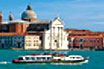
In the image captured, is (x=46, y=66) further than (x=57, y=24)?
No

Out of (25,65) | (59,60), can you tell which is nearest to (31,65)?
(25,65)

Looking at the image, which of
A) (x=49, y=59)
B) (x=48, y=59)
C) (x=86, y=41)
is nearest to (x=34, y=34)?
(x=86, y=41)

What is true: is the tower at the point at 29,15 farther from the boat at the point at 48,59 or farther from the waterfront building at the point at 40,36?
the boat at the point at 48,59

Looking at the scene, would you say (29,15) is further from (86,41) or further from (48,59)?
(48,59)

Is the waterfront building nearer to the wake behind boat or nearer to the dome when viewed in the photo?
the dome

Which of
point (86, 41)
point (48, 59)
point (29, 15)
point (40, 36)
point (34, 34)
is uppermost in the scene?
point (29, 15)

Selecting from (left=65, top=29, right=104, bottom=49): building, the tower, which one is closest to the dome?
the tower

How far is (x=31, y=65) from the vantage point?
175ft

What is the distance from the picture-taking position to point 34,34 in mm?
120375

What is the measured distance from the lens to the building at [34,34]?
115500 millimetres

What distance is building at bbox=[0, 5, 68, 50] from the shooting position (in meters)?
116

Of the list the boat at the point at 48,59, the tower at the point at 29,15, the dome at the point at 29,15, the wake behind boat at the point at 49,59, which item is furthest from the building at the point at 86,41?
the wake behind boat at the point at 49,59

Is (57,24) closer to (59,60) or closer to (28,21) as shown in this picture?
(28,21)

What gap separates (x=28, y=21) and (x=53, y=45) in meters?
15.8
